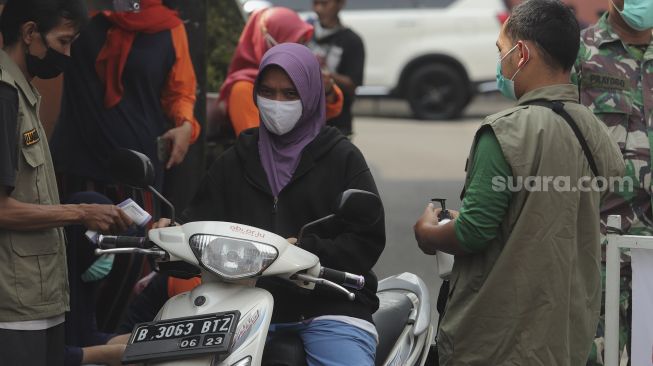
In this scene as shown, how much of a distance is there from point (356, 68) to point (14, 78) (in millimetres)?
4321

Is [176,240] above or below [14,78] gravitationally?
below

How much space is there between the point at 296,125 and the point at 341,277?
0.75m

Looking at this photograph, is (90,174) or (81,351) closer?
(81,351)

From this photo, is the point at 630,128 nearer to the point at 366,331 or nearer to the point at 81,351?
the point at 366,331

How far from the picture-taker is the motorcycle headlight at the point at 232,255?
3.53 metres

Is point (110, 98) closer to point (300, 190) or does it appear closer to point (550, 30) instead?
point (300, 190)

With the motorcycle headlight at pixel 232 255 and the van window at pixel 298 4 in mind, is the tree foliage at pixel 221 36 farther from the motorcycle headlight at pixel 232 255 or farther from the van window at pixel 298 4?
the van window at pixel 298 4

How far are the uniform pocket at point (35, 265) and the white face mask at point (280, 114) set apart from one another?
32.3 inches

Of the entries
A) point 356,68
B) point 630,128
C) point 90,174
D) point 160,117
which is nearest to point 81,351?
point 90,174

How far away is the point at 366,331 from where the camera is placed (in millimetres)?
4070

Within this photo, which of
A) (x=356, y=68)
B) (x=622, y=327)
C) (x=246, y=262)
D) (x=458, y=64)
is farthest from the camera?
(x=458, y=64)

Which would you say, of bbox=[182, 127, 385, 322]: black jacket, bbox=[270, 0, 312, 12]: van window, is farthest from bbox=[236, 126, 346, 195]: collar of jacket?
bbox=[270, 0, 312, 12]: van window

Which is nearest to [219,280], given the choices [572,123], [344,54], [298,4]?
[572,123]

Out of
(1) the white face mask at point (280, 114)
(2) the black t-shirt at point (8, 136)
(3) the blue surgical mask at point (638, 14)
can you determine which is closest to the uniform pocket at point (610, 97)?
(3) the blue surgical mask at point (638, 14)
